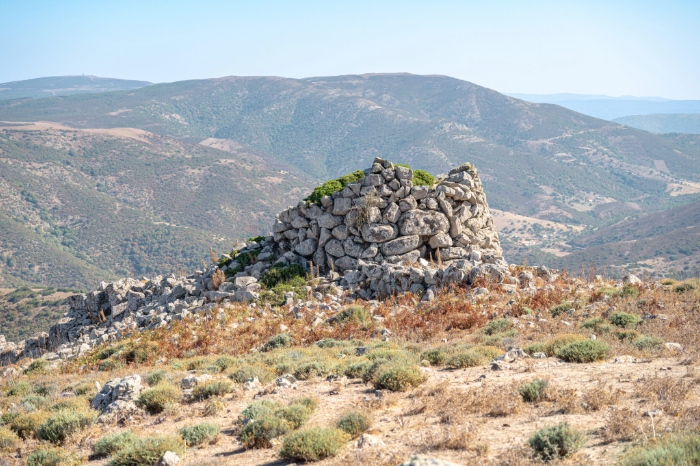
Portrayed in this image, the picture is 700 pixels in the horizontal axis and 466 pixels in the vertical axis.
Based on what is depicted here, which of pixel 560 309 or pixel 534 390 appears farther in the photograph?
pixel 560 309

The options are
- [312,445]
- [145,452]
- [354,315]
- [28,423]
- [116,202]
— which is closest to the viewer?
[312,445]

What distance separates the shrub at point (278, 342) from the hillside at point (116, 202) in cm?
9059

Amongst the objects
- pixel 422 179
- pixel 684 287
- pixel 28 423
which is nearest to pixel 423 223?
pixel 422 179

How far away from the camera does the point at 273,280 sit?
1689 cm

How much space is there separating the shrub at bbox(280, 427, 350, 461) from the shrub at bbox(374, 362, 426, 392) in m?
2.02

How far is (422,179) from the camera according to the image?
725 inches

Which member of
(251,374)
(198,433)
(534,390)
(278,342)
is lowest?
(278,342)

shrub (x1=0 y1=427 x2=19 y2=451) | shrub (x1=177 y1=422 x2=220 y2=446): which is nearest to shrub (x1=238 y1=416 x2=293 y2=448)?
shrub (x1=177 y1=422 x2=220 y2=446)

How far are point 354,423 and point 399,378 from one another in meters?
1.73

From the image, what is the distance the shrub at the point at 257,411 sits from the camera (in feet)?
21.9

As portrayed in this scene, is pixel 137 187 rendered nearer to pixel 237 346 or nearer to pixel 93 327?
pixel 93 327

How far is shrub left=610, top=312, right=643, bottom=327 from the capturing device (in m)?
10.1

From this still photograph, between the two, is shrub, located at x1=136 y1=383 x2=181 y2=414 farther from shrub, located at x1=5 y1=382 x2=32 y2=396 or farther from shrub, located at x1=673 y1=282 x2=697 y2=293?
shrub, located at x1=673 y1=282 x2=697 y2=293

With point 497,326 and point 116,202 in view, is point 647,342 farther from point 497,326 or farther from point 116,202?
point 116,202
